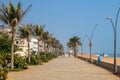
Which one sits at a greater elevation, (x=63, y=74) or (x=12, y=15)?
(x=12, y=15)

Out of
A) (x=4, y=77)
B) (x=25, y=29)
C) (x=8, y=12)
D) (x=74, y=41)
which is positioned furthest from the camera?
(x=74, y=41)

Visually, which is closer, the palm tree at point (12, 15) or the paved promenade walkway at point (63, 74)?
the paved promenade walkway at point (63, 74)

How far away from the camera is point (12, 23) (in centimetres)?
3700

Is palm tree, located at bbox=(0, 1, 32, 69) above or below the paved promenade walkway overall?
above

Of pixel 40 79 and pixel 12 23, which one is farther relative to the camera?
pixel 12 23

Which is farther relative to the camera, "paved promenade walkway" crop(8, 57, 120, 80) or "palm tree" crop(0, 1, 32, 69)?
"palm tree" crop(0, 1, 32, 69)

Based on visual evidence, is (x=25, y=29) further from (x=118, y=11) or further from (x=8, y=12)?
(x=118, y=11)

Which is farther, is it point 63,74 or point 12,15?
point 12,15

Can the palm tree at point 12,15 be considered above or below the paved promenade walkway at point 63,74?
above

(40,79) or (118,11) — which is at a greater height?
(118,11)

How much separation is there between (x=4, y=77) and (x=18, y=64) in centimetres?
1636

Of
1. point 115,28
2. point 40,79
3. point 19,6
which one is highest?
point 19,6

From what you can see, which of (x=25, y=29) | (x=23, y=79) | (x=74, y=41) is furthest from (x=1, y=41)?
(x=74, y=41)

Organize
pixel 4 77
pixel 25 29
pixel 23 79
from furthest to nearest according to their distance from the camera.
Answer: pixel 25 29, pixel 23 79, pixel 4 77
